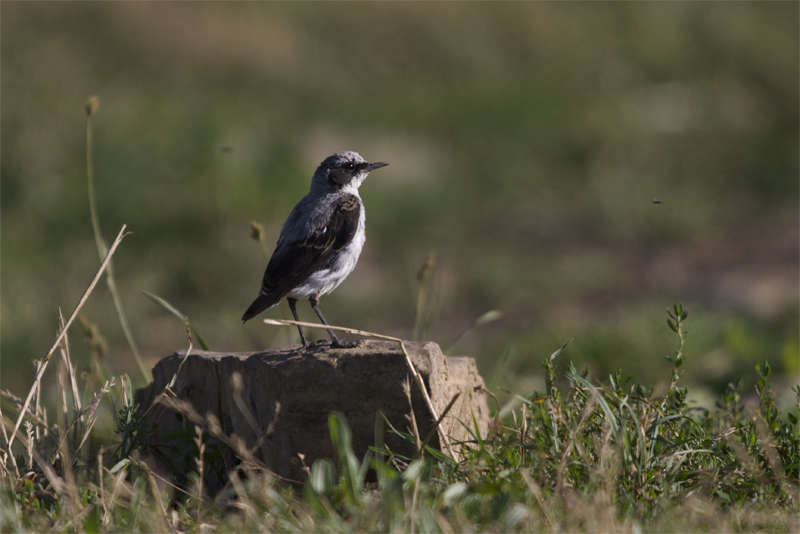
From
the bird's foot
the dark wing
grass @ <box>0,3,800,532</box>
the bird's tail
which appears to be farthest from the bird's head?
the bird's foot

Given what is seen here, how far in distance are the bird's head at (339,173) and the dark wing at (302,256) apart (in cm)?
43

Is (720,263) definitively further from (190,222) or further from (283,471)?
(283,471)

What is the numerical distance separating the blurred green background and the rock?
77.4 inches

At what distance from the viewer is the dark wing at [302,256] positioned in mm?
4887

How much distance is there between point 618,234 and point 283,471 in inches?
353

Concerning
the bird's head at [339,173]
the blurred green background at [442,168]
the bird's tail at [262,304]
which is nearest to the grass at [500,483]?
the bird's tail at [262,304]

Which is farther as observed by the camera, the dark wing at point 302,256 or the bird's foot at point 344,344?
the dark wing at point 302,256

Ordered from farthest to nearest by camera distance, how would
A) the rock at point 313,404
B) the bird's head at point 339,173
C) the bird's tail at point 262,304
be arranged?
the bird's head at point 339,173, the bird's tail at point 262,304, the rock at point 313,404

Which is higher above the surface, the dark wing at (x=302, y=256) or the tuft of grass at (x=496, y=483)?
the dark wing at (x=302, y=256)

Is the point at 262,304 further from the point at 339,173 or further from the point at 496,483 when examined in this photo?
the point at 496,483

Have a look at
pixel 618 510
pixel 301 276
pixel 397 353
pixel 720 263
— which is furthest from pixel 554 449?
pixel 720 263

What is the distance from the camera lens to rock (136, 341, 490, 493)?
4047 millimetres

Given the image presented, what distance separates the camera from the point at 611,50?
1714 cm

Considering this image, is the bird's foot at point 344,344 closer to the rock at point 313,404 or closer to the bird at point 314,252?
the rock at point 313,404
